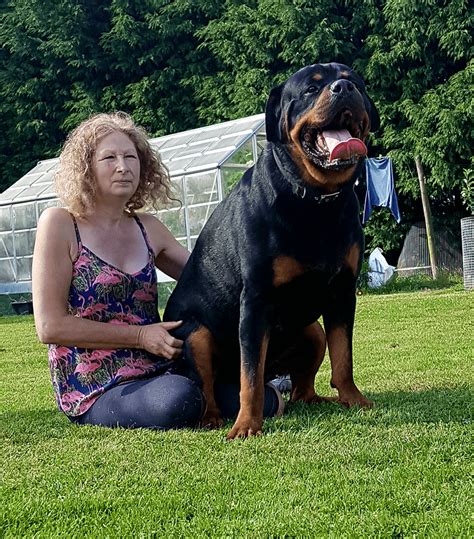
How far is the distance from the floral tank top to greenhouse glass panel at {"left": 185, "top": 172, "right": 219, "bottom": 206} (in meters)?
10.9

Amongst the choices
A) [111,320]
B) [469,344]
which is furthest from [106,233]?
[469,344]

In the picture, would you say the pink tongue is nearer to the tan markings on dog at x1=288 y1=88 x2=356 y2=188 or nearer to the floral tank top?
the tan markings on dog at x1=288 y1=88 x2=356 y2=188

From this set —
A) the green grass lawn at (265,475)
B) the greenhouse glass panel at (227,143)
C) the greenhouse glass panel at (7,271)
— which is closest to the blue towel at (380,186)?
the greenhouse glass panel at (227,143)

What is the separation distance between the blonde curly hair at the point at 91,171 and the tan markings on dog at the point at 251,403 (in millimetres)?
1118

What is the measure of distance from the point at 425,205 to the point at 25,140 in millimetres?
11937

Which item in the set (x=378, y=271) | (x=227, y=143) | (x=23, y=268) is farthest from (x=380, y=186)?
(x=23, y=268)

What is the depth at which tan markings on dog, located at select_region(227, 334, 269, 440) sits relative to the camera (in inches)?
130

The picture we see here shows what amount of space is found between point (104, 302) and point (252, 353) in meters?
0.84

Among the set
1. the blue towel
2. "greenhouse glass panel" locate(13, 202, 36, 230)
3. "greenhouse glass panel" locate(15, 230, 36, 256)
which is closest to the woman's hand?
the blue towel

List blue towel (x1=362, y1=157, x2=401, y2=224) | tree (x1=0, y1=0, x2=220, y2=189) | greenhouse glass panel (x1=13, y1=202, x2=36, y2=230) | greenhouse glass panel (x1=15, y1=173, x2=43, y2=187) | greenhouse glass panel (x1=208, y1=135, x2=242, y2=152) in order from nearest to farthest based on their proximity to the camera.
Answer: greenhouse glass panel (x1=208, y1=135, x2=242, y2=152) < blue towel (x1=362, y1=157, x2=401, y2=224) < greenhouse glass panel (x1=13, y1=202, x2=36, y2=230) < greenhouse glass panel (x1=15, y1=173, x2=43, y2=187) < tree (x1=0, y1=0, x2=220, y2=189)

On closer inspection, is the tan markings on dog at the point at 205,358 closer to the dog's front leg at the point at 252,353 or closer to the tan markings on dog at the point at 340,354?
the dog's front leg at the point at 252,353

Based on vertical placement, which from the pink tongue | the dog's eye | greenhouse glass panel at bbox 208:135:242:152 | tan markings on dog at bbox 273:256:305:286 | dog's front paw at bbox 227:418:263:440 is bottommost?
dog's front paw at bbox 227:418:263:440

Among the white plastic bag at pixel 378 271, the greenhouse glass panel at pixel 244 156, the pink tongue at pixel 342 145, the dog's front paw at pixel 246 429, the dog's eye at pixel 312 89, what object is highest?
the greenhouse glass panel at pixel 244 156

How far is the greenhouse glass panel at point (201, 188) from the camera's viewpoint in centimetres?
1480
